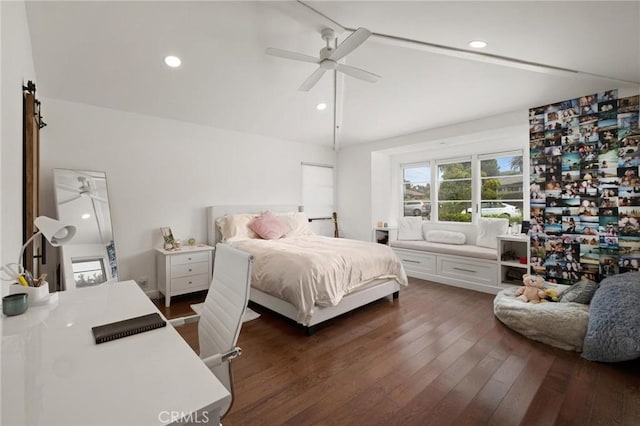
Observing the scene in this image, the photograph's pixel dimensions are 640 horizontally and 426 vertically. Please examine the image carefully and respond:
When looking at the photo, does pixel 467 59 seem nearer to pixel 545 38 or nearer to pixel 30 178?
pixel 545 38

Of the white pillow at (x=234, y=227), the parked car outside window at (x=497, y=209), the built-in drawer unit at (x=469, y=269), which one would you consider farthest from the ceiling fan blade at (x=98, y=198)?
the parked car outside window at (x=497, y=209)

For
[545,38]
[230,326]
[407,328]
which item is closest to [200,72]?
[230,326]

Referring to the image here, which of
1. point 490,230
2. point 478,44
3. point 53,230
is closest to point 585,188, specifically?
point 490,230

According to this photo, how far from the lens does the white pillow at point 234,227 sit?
13.1 ft

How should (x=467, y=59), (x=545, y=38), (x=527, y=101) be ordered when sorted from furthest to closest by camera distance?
(x=527, y=101) < (x=467, y=59) < (x=545, y=38)

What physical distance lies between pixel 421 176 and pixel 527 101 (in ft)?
7.49

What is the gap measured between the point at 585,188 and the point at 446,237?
196cm

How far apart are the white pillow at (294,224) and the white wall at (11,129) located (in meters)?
2.96

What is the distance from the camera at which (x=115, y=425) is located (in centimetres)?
62

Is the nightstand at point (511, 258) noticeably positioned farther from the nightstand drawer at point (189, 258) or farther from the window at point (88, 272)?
the window at point (88, 272)

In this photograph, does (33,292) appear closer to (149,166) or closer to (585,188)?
(149,166)

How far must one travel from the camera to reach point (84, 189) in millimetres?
3107

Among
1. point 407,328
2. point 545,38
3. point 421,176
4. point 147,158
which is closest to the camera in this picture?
point 545,38

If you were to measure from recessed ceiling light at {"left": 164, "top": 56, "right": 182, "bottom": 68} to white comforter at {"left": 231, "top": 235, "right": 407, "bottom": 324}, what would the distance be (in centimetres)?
208
